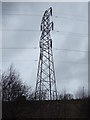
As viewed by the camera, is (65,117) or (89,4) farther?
(65,117)

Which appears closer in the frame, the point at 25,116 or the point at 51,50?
the point at 51,50

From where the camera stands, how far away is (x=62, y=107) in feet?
98.2

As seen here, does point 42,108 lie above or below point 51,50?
below

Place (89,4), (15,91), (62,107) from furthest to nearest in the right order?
(62,107) < (15,91) < (89,4)

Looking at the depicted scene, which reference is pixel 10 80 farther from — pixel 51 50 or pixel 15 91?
pixel 51 50

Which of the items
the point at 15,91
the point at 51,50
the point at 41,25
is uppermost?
the point at 41,25

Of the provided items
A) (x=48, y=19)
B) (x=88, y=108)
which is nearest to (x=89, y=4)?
(x=48, y=19)

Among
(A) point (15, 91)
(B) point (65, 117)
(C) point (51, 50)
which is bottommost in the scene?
(B) point (65, 117)

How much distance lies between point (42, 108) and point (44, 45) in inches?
274

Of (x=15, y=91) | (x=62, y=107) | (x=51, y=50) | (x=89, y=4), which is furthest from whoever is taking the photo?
(x=62, y=107)

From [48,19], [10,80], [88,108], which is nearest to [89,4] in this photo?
[48,19]

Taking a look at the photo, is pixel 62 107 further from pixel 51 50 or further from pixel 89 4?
pixel 89 4

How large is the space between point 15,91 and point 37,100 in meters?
2.30

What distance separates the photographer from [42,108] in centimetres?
2920
